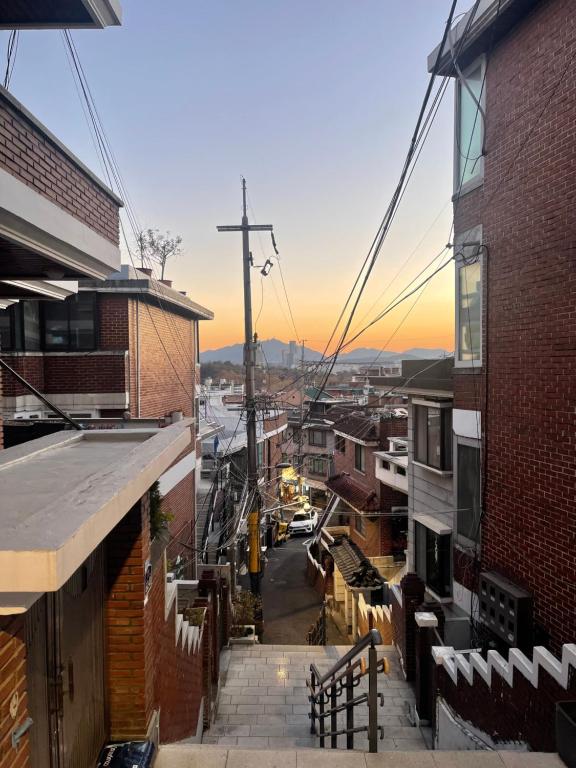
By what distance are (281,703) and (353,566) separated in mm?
10584

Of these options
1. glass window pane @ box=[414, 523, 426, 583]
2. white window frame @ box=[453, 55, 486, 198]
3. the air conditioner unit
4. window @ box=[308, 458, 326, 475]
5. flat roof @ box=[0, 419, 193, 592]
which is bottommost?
window @ box=[308, 458, 326, 475]

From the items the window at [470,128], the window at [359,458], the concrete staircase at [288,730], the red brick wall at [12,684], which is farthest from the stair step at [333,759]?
the window at [359,458]

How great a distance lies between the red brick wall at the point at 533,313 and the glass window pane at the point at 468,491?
57 centimetres

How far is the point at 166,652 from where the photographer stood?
5074 mm

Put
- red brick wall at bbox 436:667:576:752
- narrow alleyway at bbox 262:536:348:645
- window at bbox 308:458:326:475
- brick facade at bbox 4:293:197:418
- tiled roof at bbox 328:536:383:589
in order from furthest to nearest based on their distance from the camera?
1. window at bbox 308:458:326:475
2. tiled roof at bbox 328:536:383:589
3. narrow alleyway at bbox 262:536:348:645
4. brick facade at bbox 4:293:197:418
5. red brick wall at bbox 436:667:576:752

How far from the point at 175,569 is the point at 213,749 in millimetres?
10360

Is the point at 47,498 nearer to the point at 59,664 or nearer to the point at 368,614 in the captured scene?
the point at 59,664

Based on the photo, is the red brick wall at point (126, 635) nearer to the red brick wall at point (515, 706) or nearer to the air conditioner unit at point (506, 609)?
the red brick wall at point (515, 706)

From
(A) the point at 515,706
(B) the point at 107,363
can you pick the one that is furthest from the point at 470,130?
(B) the point at 107,363

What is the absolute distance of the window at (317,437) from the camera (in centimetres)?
3854

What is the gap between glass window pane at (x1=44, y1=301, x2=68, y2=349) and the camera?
12.0m

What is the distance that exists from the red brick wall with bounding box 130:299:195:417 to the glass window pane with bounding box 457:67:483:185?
7937mm

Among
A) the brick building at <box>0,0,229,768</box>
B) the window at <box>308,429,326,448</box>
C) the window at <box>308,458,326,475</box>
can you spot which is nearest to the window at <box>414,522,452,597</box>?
the brick building at <box>0,0,229,768</box>

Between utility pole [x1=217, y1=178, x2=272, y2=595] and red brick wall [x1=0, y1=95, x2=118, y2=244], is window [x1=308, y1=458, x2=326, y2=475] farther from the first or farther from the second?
red brick wall [x1=0, y1=95, x2=118, y2=244]
